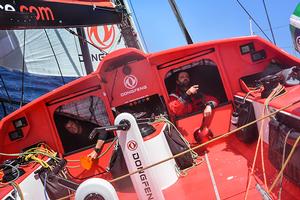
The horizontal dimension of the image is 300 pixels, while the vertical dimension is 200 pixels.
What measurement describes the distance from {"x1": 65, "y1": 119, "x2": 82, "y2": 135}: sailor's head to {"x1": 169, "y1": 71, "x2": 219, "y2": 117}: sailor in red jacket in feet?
4.48

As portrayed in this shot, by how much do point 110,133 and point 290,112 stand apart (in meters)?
2.80

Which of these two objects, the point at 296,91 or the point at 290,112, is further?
the point at 296,91

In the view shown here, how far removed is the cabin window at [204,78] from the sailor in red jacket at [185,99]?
0.14 ft

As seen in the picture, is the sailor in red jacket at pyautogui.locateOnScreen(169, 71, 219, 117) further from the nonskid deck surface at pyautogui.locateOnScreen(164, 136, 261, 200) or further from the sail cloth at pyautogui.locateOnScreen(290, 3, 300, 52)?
the sail cloth at pyautogui.locateOnScreen(290, 3, 300, 52)

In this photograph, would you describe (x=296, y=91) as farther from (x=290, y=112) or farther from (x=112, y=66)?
(x=112, y=66)

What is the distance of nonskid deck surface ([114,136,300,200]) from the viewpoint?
3330mm

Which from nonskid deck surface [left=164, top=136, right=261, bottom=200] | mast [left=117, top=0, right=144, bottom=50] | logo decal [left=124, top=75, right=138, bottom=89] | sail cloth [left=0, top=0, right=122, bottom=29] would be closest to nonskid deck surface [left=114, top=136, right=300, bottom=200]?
nonskid deck surface [left=164, top=136, right=261, bottom=200]

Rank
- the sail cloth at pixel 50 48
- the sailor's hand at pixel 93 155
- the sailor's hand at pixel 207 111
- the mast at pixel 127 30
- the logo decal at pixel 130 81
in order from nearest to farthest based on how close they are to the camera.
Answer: the sailor's hand at pixel 93 155 < the sailor's hand at pixel 207 111 < the logo decal at pixel 130 81 < the mast at pixel 127 30 < the sail cloth at pixel 50 48

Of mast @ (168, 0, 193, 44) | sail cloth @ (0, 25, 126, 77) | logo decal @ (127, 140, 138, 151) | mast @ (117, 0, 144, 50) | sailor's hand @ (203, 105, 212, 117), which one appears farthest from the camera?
sail cloth @ (0, 25, 126, 77)

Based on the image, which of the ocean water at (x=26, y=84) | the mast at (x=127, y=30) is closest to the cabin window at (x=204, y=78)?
the mast at (x=127, y=30)

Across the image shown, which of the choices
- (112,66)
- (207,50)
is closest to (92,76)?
(112,66)

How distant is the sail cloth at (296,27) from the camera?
8.41 feet

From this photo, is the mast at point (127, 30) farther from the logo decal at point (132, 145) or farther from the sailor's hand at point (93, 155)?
the logo decal at point (132, 145)

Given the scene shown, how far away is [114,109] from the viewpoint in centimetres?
528
